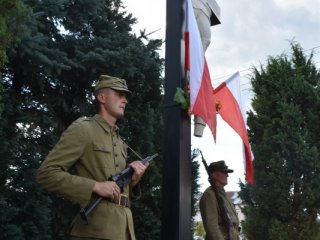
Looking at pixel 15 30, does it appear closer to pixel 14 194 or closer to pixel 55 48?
pixel 55 48

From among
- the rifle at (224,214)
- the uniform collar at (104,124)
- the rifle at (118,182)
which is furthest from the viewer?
the rifle at (224,214)

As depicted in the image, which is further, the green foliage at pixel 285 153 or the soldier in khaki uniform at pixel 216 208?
the green foliage at pixel 285 153

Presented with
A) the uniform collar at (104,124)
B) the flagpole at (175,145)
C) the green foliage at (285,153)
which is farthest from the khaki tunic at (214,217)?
the green foliage at (285,153)

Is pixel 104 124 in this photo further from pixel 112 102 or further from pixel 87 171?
pixel 87 171

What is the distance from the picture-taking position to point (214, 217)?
4465 millimetres

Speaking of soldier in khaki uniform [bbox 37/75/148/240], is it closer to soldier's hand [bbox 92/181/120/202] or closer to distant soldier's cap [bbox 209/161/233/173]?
soldier's hand [bbox 92/181/120/202]

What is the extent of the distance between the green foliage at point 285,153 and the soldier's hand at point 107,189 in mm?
5686

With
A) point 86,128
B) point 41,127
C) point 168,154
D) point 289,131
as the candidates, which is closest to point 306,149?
point 289,131

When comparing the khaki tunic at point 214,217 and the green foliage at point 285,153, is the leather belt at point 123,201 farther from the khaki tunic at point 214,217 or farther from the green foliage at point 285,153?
the green foliage at point 285,153

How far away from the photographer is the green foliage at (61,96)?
4738 mm

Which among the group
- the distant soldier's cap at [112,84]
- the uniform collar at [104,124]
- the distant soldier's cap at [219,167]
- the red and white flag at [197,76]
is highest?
the red and white flag at [197,76]

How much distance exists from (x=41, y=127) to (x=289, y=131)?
14.6 feet

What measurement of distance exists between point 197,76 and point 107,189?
1240 millimetres

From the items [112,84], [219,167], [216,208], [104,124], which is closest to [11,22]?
[112,84]
